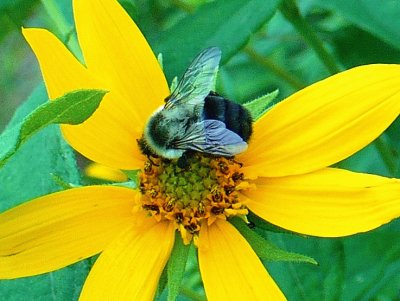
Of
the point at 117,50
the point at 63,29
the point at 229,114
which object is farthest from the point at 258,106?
the point at 63,29

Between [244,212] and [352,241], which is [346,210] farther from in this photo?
[352,241]

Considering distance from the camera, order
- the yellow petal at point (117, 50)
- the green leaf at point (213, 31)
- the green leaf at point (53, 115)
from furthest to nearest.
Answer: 1. the green leaf at point (213, 31)
2. the yellow petal at point (117, 50)
3. the green leaf at point (53, 115)

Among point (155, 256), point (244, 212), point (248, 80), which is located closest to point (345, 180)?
point (244, 212)

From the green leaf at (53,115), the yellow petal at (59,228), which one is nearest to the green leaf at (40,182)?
the yellow petal at (59,228)

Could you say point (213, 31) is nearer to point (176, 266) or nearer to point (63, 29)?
point (63, 29)

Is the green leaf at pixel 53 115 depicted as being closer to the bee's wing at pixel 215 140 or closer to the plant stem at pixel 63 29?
the bee's wing at pixel 215 140

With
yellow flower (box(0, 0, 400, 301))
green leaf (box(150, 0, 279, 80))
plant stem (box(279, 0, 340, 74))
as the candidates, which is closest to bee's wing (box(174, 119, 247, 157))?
yellow flower (box(0, 0, 400, 301))

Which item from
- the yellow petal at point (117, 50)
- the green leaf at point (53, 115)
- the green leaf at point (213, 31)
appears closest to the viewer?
the green leaf at point (53, 115)
